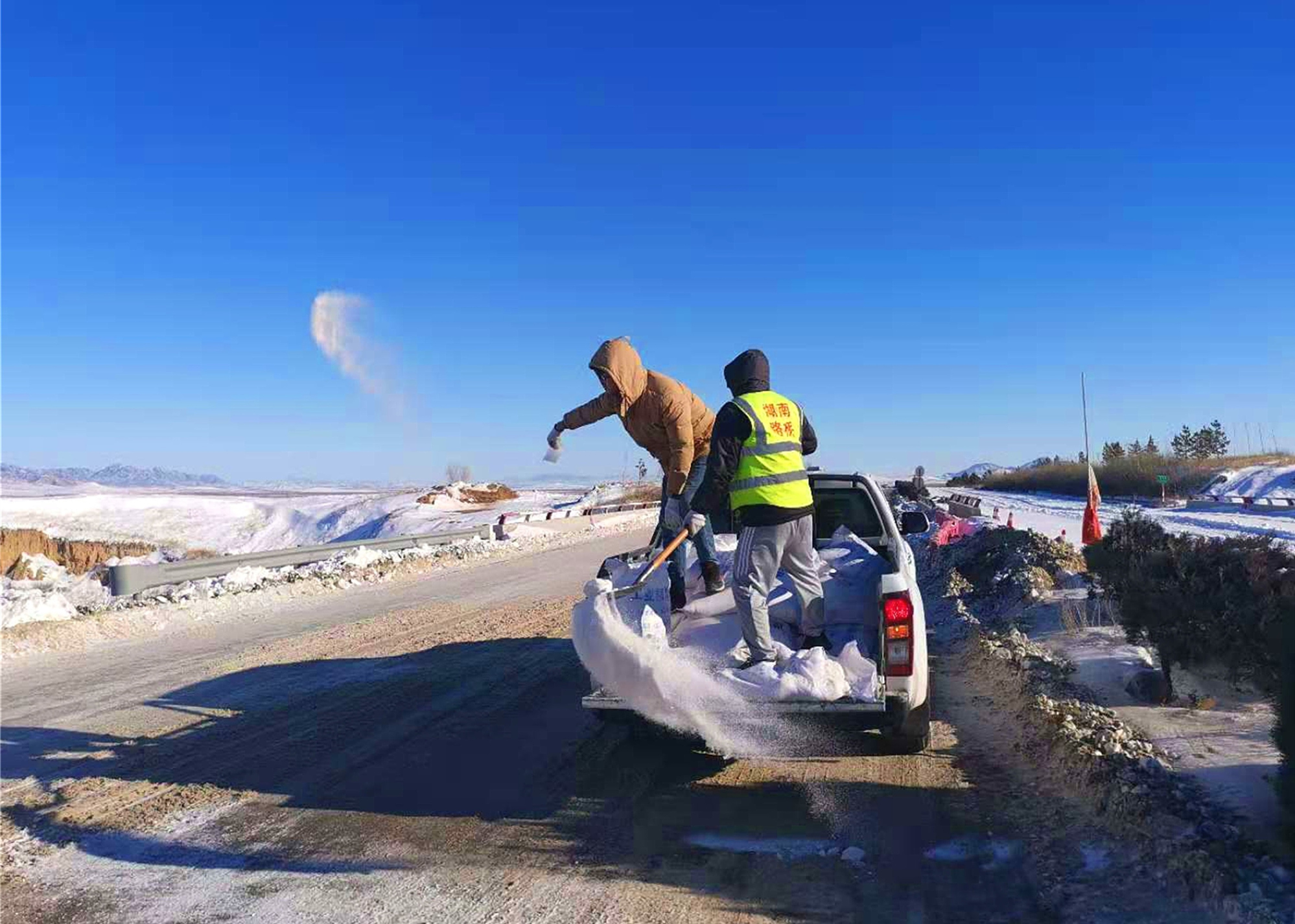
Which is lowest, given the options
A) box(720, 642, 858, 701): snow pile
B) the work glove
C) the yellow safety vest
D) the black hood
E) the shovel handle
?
box(720, 642, 858, 701): snow pile

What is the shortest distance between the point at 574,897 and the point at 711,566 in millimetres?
2699

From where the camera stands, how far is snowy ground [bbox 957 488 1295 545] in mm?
19078

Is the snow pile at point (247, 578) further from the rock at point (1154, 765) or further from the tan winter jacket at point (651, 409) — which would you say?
the rock at point (1154, 765)

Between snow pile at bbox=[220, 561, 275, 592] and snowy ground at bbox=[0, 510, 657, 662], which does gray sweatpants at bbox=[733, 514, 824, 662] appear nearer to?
snowy ground at bbox=[0, 510, 657, 662]

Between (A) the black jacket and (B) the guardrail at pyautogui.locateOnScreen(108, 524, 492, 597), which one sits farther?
(B) the guardrail at pyautogui.locateOnScreen(108, 524, 492, 597)

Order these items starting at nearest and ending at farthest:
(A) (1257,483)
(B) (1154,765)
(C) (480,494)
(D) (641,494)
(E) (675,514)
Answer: (B) (1154,765)
(E) (675,514)
(A) (1257,483)
(C) (480,494)
(D) (641,494)

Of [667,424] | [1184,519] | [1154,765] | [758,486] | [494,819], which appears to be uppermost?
[667,424]

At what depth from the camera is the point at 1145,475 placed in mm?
46438

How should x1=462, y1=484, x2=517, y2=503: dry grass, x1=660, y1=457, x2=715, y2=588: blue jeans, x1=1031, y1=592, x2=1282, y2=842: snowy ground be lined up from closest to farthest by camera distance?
x1=1031, y1=592, x2=1282, y2=842: snowy ground, x1=660, y1=457, x2=715, y2=588: blue jeans, x1=462, y1=484, x2=517, y2=503: dry grass

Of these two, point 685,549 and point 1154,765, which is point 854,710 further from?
point 685,549

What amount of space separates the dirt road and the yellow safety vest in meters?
1.34

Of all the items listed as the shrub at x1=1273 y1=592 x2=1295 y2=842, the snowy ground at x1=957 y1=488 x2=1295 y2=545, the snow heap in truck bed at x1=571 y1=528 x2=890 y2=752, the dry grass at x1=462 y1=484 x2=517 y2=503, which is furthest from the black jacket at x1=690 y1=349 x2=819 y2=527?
the dry grass at x1=462 y1=484 x2=517 y2=503

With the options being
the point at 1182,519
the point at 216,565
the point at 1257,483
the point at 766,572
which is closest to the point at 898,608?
the point at 766,572

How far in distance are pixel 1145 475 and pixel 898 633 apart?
48834mm
